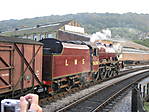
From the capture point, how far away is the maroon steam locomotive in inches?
349

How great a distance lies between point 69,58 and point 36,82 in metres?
3.86

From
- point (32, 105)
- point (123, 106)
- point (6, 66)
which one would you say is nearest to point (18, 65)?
point (6, 66)

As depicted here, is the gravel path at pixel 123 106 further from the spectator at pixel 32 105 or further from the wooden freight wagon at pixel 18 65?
the spectator at pixel 32 105

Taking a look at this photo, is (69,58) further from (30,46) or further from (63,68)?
(30,46)

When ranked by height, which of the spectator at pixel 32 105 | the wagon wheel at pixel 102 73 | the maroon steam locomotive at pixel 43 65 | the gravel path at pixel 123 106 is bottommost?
the wagon wheel at pixel 102 73

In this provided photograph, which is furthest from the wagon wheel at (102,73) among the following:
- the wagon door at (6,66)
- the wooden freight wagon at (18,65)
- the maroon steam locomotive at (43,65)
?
the wagon door at (6,66)

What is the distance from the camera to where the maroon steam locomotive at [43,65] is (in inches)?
349

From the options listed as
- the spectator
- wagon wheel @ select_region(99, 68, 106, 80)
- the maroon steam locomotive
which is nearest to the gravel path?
the maroon steam locomotive

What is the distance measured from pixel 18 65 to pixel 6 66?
2.85 feet

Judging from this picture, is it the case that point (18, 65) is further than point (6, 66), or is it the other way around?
point (18, 65)

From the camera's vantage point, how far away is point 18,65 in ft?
31.2

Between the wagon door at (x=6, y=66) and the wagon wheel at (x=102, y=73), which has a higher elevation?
the wagon door at (x=6, y=66)

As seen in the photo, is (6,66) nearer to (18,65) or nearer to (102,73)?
(18,65)

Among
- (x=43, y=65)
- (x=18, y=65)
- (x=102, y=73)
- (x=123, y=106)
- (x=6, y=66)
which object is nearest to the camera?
(x=6, y=66)
